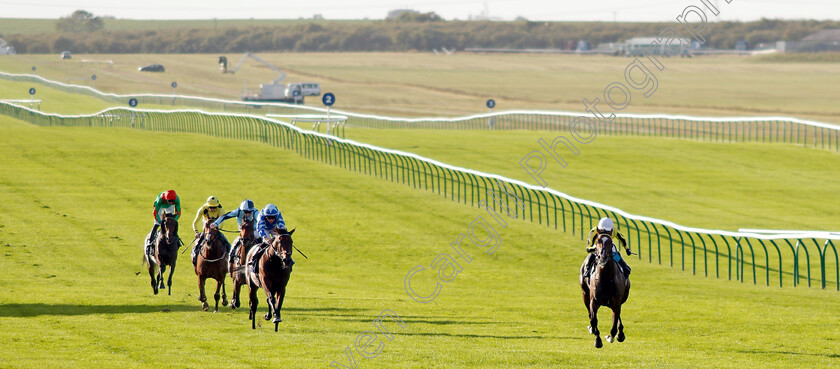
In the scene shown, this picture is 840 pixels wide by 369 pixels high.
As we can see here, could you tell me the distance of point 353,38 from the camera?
7082 inches

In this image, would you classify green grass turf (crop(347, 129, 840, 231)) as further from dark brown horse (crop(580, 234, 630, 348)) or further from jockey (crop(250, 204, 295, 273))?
dark brown horse (crop(580, 234, 630, 348))

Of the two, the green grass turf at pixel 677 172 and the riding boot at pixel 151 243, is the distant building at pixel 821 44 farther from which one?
the riding boot at pixel 151 243

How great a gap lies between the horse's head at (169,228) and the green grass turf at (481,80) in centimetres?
6225

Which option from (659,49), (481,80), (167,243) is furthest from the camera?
(659,49)

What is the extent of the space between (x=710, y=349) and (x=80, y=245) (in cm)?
1587

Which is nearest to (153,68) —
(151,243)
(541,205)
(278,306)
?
(541,205)

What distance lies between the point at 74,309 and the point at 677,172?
2581 cm

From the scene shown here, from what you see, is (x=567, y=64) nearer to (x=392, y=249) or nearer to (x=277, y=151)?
(x=277, y=151)

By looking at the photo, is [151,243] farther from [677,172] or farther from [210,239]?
[677,172]

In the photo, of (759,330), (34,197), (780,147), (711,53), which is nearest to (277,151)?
(34,197)

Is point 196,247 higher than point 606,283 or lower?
lower

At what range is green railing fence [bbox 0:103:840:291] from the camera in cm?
2305

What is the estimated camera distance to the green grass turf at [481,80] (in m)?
87.4

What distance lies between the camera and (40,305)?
1759 centimetres
